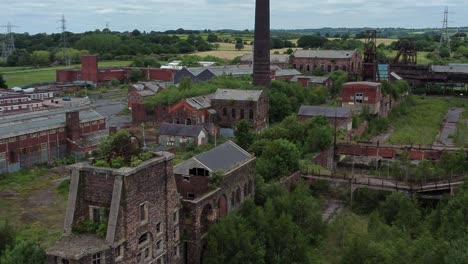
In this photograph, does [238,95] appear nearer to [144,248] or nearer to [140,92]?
[140,92]

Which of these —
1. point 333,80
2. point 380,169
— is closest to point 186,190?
point 380,169

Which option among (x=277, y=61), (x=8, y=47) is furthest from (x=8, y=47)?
(x=277, y=61)

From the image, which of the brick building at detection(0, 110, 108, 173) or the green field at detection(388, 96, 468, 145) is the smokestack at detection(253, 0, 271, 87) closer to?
the green field at detection(388, 96, 468, 145)

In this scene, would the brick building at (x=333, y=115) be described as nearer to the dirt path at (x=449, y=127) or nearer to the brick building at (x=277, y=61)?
the dirt path at (x=449, y=127)

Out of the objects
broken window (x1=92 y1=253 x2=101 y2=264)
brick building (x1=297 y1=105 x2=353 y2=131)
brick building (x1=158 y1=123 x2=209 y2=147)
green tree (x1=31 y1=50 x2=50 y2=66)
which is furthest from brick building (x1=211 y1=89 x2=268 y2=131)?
green tree (x1=31 y1=50 x2=50 y2=66)

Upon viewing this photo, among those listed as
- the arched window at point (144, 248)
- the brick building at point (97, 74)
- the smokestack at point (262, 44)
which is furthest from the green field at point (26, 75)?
the arched window at point (144, 248)
